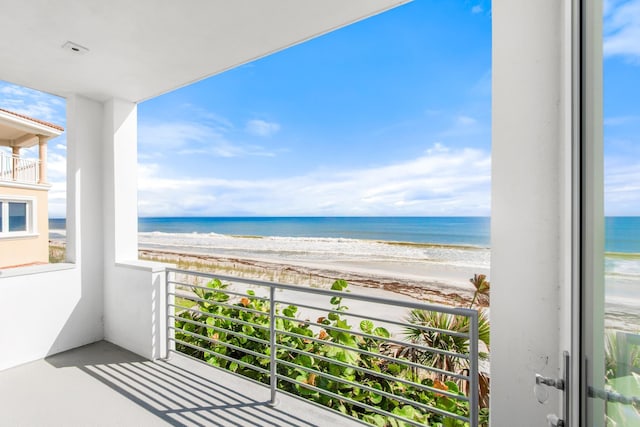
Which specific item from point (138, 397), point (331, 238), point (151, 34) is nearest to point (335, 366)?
point (138, 397)

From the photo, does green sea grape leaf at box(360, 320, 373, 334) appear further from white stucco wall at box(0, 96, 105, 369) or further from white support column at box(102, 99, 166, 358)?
white stucco wall at box(0, 96, 105, 369)

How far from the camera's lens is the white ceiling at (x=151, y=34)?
1765 millimetres

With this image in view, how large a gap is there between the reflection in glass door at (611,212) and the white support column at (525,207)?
374mm

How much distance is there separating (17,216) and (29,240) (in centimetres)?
47

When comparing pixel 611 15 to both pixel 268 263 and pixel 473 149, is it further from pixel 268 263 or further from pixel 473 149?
pixel 473 149

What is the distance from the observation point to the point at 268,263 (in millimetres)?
15094

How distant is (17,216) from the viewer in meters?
4.44

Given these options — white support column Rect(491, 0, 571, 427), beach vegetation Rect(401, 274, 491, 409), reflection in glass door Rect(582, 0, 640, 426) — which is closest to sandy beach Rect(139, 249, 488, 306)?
beach vegetation Rect(401, 274, 491, 409)

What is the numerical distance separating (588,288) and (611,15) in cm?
55

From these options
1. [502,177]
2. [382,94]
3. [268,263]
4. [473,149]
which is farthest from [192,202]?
[502,177]

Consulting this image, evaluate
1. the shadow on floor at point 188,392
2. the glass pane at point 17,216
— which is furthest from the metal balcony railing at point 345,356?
the glass pane at point 17,216

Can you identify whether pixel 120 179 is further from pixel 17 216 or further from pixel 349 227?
pixel 349 227

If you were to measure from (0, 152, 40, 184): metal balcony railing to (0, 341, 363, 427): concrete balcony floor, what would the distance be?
10.5 ft

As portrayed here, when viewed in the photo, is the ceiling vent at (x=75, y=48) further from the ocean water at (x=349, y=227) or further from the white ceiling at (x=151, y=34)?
the ocean water at (x=349, y=227)
